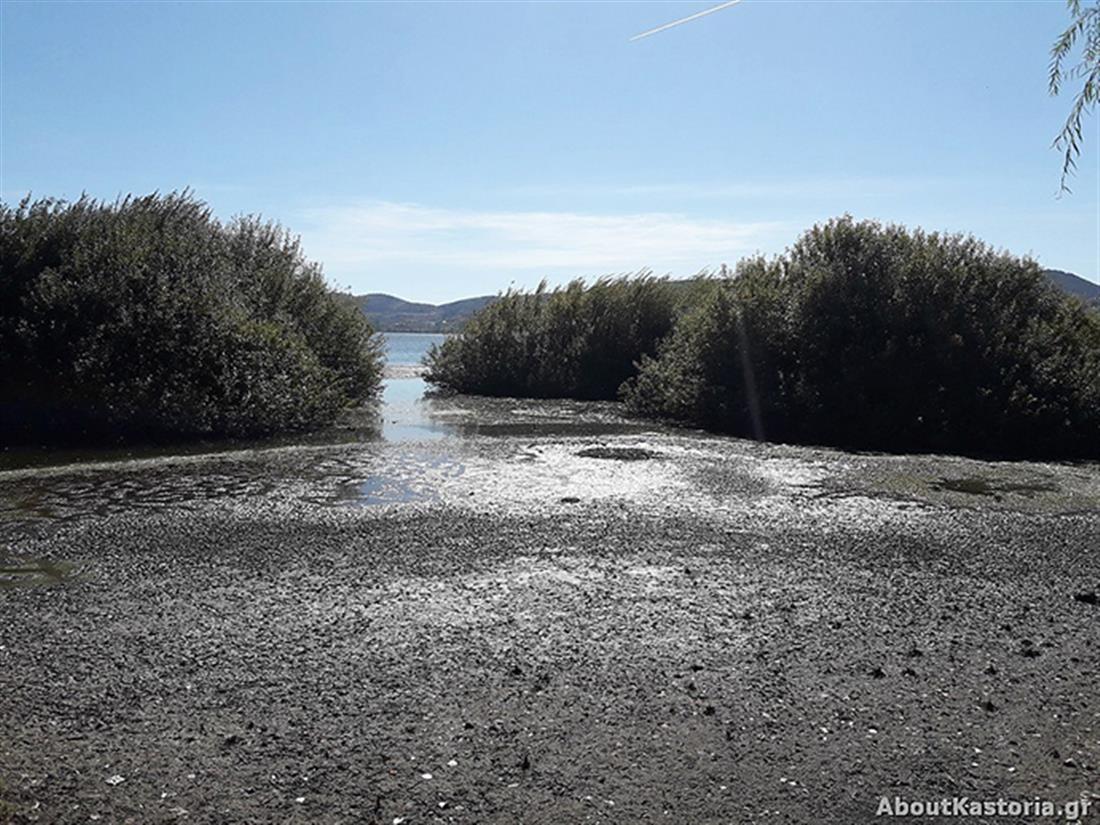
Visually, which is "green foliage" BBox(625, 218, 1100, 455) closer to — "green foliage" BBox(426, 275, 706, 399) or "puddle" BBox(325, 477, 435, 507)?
"green foliage" BBox(426, 275, 706, 399)

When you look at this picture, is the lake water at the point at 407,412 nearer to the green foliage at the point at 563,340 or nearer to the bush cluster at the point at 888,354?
the green foliage at the point at 563,340

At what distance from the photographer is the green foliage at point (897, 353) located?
16.4m

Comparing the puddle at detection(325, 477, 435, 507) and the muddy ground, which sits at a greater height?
the puddle at detection(325, 477, 435, 507)

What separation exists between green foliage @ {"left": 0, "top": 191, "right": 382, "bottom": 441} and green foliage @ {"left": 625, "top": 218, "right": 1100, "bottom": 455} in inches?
308

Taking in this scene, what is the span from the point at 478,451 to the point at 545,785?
1093 cm

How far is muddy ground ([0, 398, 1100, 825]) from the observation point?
4082 mm

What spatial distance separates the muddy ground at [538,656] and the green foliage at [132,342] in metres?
5.73

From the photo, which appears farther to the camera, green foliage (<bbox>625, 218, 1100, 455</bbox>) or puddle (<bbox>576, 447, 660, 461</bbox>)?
green foliage (<bbox>625, 218, 1100, 455</bbox>)

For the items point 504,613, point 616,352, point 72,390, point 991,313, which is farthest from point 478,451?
point 616,352

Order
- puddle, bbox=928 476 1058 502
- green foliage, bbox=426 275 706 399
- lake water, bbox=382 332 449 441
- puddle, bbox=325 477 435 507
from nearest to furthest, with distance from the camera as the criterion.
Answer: puddle, bbox=325 477 435 507, puddle, bbox=928 476 1058 502, lake water, bbox=382 332 449 441, green foliage, bbox=426 275 706 399

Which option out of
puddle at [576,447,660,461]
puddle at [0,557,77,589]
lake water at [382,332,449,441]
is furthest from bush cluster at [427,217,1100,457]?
puddle at [0,557,77,589]

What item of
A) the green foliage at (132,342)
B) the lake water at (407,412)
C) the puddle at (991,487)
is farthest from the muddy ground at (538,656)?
the lake water at (407,412)

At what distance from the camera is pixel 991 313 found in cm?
1772

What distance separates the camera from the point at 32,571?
7.48 metres
